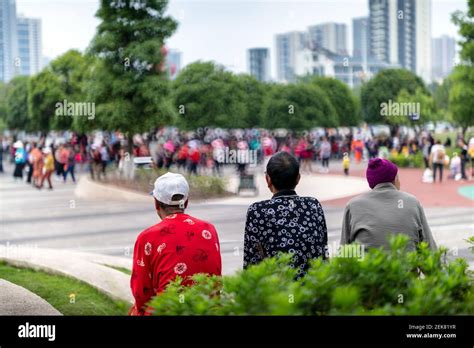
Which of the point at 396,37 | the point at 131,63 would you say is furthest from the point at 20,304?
the point at 396,37

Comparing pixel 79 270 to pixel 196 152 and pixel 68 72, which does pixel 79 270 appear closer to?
pixel 196 152

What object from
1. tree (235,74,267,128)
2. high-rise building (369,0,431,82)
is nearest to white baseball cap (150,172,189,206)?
tree (235,74,267,128)

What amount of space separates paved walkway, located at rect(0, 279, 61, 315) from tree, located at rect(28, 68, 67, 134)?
29.4m

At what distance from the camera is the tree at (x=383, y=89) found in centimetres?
4488

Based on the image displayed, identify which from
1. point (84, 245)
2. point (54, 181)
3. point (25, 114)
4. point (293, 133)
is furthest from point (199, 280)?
point (25, 114)

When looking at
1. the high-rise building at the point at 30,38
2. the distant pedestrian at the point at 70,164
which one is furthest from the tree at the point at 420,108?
the high-rise building at the point at 30,38

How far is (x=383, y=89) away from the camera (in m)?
45.4

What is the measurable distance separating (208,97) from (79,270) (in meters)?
26.8

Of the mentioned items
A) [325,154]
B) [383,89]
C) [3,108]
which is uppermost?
[383,89]

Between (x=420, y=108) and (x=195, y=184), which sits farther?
(x=420, y=108)

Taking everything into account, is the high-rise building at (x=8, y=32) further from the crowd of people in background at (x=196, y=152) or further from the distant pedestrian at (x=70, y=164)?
the distant pedestrian at (x=70, y=164)

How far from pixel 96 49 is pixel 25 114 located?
22.3 metres

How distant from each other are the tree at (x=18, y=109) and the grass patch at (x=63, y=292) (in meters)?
36.4
